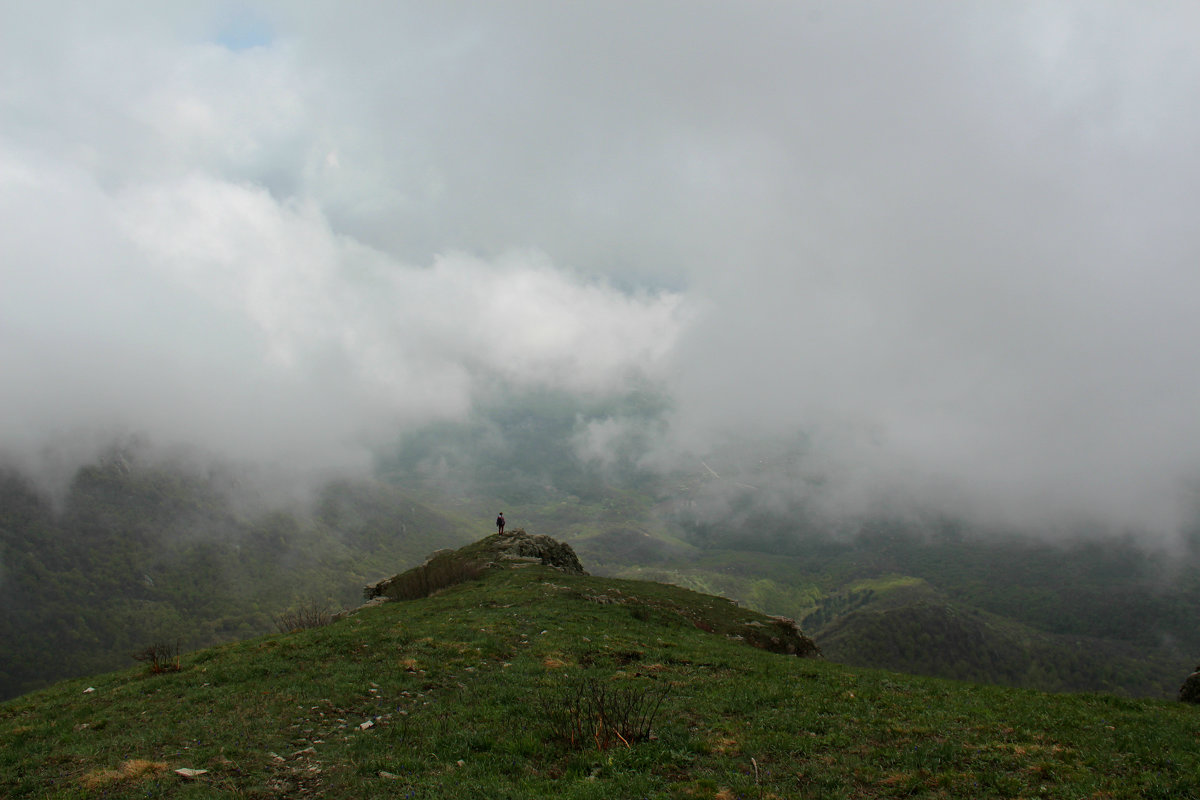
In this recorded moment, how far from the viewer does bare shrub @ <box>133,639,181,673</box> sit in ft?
90.0

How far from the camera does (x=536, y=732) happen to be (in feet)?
57.4

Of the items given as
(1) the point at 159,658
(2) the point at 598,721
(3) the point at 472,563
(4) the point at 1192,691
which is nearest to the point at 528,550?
(3) the point at 472,563

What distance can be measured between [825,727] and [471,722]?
12298 millimetres

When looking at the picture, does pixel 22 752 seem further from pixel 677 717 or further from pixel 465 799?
pixel 677 717

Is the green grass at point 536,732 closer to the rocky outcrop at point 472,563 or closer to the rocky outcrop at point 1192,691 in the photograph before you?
the rocky outcrop at point 1192,691

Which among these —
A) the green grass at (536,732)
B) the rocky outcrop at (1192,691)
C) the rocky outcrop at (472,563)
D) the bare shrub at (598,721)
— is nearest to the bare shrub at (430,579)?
the rocky outcrop at (472,563)

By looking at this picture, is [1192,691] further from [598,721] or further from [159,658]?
[159,658]

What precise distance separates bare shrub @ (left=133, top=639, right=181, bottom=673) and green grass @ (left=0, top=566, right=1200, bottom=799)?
574 millimetres

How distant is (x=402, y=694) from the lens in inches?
906

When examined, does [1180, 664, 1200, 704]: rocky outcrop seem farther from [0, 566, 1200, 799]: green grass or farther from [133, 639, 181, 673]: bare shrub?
[133, 639, 181, 673]: bare shrub

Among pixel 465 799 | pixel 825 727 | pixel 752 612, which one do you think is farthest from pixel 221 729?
pixel 752 612

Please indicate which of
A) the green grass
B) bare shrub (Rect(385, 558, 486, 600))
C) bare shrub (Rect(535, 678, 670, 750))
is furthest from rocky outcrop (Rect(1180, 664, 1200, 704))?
bare shrub (Rect(385, 558, 486, 600))

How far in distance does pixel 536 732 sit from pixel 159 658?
82.0 ft

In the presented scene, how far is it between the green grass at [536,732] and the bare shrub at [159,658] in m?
0.57
